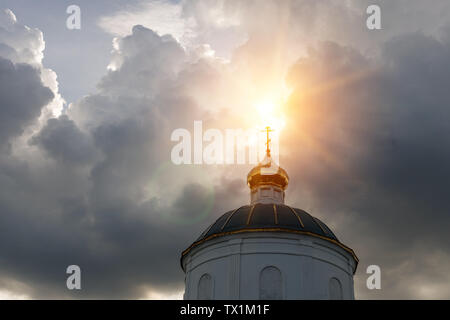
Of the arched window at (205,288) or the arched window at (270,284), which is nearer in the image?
the arched window at (270,284)

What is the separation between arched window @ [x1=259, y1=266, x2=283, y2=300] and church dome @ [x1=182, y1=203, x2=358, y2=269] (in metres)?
1.77

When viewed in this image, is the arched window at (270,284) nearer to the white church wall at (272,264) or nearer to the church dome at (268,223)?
the white church wall at (272,264)

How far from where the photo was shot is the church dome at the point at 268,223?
77.1 feet

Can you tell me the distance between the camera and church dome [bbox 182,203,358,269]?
77.1ft

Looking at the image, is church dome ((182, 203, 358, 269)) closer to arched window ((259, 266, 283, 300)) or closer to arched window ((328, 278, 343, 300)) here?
arched window ((328, 278, 343, 300))

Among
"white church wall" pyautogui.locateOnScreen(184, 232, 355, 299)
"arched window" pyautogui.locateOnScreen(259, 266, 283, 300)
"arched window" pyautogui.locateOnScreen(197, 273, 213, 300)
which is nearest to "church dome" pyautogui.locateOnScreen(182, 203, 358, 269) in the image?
"white church wall" pyautogui.locateOnScreen(184, 232, 355, 299)

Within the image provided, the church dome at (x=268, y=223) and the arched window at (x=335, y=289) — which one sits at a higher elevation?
the church dome at (x=268, y=223)

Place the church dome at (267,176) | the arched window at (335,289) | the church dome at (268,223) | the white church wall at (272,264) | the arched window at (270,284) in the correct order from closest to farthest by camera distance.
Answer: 1. the arched window at (270,284)
2. the white church wall at (272,264)
3. the arched window at (335,289)
4. the church dome at (268,223)
5. the church dome at (267,176)

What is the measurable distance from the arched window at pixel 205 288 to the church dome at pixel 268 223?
5.42 ft

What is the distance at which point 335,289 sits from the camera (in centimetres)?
2356

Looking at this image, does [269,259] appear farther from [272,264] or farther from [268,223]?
[268,223]

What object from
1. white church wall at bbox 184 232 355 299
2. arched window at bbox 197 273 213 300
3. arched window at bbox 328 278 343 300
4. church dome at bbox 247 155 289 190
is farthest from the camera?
church dome at bbox 247 155 289 190

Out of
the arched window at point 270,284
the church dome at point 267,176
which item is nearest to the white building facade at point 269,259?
the arched window at point 270,284

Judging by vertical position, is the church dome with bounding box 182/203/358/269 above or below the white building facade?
above
